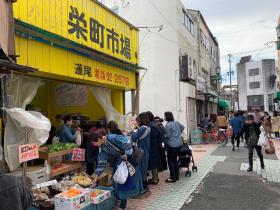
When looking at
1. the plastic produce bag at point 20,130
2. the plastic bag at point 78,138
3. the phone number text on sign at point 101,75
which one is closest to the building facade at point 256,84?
the phone number text on sign at point 101,75

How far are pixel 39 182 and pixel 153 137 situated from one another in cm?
309

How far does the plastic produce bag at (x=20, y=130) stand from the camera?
16.0 feet

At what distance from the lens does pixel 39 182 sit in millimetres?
5730

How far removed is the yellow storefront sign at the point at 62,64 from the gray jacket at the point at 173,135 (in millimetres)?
2251

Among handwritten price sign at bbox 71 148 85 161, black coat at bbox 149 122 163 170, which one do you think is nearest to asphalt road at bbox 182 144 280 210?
black coat at bbox 149 122 163 170

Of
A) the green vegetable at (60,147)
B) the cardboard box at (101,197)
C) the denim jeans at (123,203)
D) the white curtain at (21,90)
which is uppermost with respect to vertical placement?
the white curtain at (21,90)

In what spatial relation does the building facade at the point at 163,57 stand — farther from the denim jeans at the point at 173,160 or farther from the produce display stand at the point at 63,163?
the produce display stand at the point at 63,163

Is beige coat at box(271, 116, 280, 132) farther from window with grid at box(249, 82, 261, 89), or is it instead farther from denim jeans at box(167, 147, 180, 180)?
window with grid at box(249, 82, 261, 89)

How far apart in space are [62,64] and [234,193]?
512cm

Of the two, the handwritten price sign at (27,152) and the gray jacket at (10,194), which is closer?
the gray jacket at (10,194)

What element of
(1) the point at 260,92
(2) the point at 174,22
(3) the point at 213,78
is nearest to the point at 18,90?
(2) the point at 174,22

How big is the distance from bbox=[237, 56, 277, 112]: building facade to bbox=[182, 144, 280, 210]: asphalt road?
46212mm

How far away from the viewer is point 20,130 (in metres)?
5.19

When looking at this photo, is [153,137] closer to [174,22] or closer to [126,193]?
[126,193]
